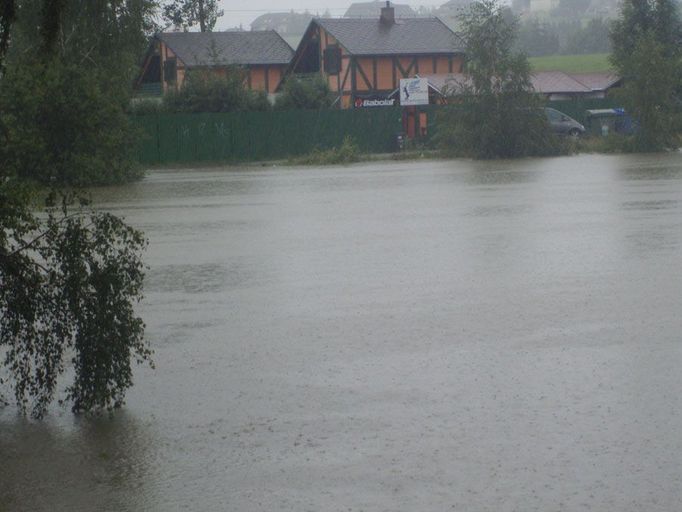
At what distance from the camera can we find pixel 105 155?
38656mm

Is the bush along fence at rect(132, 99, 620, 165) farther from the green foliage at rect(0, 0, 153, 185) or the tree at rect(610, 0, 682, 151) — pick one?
the green foliage at rect(0, 0, 153, 185)

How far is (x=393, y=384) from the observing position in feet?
30.6

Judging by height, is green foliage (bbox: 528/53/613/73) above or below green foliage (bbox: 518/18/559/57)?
below

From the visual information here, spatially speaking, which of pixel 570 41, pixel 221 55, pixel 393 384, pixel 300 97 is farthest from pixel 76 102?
pixel 570 41

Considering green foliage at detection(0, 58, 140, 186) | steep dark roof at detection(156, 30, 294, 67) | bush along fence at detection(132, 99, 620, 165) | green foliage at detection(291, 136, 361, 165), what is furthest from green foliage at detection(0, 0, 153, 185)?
steep dark roof at detection(156, 30, 294, 67)

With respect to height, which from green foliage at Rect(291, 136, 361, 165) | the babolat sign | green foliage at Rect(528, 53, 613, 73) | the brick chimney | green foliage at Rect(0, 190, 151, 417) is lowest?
green foliage at Rect(291, 136, 361, 165)

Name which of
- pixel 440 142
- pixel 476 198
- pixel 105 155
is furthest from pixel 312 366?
pixel 440 142

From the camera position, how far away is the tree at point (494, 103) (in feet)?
156

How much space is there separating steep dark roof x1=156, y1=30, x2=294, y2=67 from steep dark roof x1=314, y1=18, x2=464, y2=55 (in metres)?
4.59

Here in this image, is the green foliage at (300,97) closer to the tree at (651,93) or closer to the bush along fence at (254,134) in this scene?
the bush along fence at (254,134)

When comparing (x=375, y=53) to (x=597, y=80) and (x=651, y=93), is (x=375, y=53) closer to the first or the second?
(x=597, y=80)

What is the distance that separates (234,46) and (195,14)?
902 cm

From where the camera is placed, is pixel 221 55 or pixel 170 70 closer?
pixel 221 55

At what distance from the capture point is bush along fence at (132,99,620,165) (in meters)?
52.8
